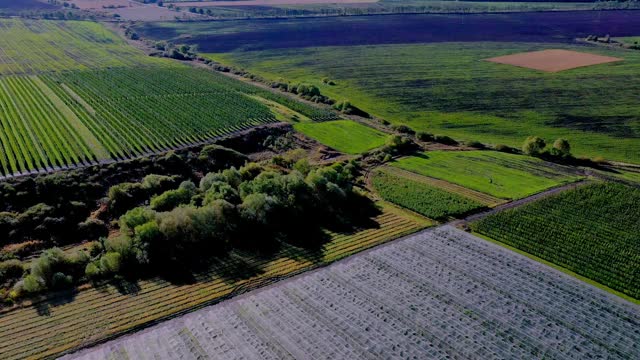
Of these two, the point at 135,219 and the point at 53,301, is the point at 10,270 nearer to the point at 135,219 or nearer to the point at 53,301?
the point at 53,301

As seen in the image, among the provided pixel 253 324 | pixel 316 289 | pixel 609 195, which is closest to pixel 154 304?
pixel 253 324

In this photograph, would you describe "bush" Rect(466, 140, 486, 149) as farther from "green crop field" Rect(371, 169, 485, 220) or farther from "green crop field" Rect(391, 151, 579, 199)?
"green crop field" Rect(371, 169, 485, 220)

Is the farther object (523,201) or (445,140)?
(445,140)

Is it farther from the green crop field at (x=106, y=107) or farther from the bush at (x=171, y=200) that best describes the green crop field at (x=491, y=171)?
the bush at (x=171, y=200)

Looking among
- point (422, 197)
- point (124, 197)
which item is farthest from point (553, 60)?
point (124, 197)

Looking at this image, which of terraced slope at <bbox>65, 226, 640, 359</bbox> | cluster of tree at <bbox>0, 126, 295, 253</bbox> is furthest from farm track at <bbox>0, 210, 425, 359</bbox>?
cluster of tree at <bbox>0, 126, 295, 253</bbox>

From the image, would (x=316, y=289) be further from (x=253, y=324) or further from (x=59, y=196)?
(x=59, y=196)
